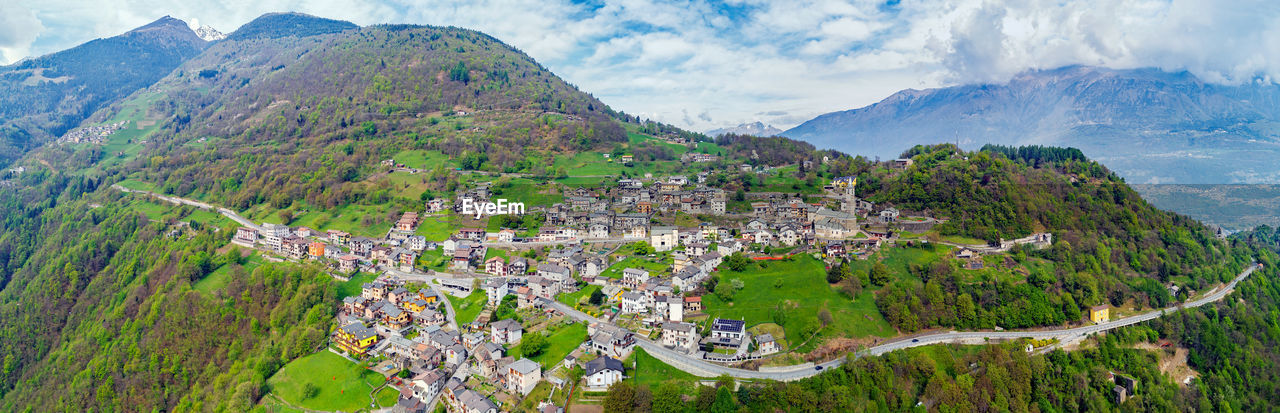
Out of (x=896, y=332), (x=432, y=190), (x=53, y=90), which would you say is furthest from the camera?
(x=53, y=90)

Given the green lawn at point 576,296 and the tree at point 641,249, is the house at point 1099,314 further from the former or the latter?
the green lawn at point 576,296

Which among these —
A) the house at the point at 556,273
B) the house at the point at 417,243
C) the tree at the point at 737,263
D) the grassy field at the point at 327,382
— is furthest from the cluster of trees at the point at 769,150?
the grassy field at the point at 327,382

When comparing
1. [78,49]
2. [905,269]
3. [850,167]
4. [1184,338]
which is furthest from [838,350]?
[78,49]

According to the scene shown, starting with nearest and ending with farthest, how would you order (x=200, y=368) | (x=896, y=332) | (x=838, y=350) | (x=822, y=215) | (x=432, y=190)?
(x=838, y=350) → (x=896, y=332) → (x=200, y=368) → (x=822, y=215) → (x=432, y=190)

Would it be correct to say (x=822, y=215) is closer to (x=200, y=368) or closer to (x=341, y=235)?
(x=341, y=235)

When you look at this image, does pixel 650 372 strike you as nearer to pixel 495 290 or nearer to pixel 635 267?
pixel 635 267

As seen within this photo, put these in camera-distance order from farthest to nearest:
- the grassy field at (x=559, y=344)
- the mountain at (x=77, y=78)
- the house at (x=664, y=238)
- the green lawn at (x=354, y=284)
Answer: the mountain at (x=77, y=78) < the house at (x=664, y=238) < the green lawn at (x=354, y=284) < the grassy field at (x=559, y=344)

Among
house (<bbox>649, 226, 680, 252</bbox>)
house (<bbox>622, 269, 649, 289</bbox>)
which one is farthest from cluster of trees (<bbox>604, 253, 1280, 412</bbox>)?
house (<bbox>649, 226, 680, 252</bbox>)

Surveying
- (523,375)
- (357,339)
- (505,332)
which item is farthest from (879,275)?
(357,339)
